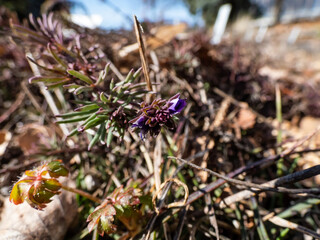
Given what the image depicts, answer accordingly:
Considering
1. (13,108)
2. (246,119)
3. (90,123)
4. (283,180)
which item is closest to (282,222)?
(283,180)

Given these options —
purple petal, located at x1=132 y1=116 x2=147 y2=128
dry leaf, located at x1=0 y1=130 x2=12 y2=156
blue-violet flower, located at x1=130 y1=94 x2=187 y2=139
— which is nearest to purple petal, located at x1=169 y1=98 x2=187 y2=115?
blue-violet flower, located at x1=130 y1=94 x2=187 y2=139

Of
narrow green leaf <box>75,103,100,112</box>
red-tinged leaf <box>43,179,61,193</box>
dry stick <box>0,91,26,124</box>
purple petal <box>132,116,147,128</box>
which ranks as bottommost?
red-tinged leaf <box>43,179,61,193</box>

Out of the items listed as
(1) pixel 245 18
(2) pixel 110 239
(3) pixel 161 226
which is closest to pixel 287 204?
(3) pixel 161 226

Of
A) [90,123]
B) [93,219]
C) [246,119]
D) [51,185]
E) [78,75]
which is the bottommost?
[246,119]

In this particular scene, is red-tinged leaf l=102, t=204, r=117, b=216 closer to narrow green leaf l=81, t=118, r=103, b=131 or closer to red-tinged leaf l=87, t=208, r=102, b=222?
red-tinged leaf l=87, t=208, r=102, b=222

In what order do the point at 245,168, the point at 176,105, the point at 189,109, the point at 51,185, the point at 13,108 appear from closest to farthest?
1. the point at 176,105
2. the point at 51,185
3. the point at 245,168
4. the point at 189,109
5. the point at 13,108

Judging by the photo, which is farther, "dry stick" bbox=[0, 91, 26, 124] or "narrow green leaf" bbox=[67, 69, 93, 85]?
"dry stick" bbox=[0, 91, 26, 124]

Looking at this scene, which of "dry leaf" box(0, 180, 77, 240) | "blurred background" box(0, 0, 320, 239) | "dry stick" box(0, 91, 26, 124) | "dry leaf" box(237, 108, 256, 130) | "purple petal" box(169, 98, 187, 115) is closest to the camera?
"purple petal" box(169, 98, 187, 115)

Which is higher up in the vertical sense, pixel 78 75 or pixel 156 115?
pixel 78 75

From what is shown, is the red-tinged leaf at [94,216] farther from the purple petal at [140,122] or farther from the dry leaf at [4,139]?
the dry leaf at [4,139]

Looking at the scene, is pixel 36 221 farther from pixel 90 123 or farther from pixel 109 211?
pixel 90 123
